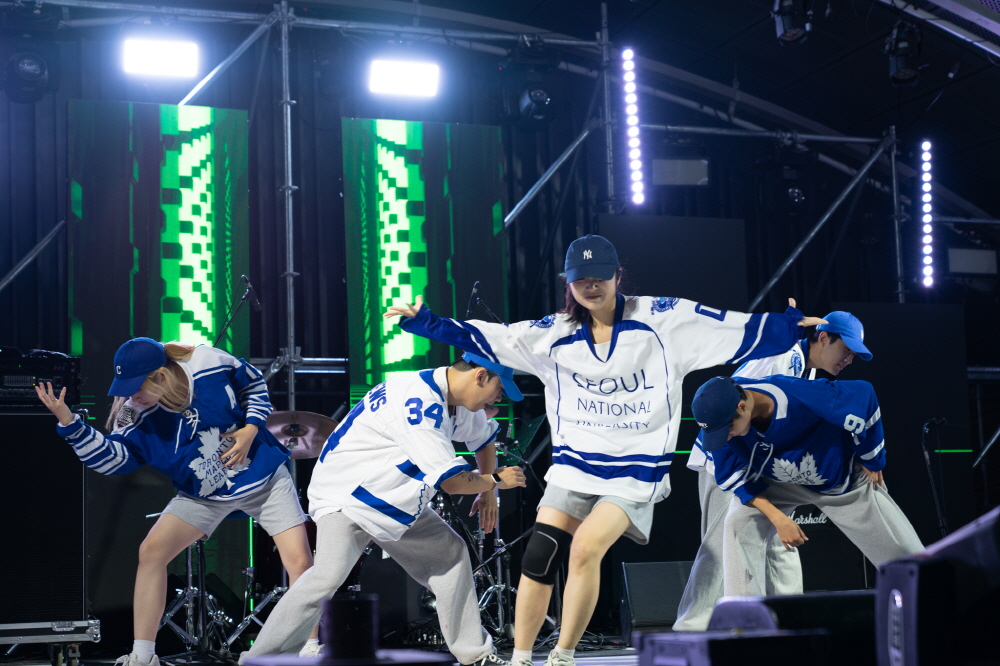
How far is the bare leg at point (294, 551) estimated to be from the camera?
14.2 ft

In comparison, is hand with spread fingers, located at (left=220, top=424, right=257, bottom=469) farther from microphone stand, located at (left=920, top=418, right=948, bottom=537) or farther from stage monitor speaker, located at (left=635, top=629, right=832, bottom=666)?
microphone stand, located at (left=920, top=418, right=948, bottom=537)

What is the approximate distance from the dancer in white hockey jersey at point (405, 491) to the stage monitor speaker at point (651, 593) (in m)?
1.83

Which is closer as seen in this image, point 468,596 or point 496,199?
point 468,596

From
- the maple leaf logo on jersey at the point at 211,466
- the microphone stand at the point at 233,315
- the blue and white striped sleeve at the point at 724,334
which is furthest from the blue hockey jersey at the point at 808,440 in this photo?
the microphone stand at the point at 233,315

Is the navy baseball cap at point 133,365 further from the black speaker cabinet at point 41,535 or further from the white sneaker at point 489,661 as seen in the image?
the white sneaker at point 489,661

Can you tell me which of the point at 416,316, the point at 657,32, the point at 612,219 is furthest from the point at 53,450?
the point at 657,32

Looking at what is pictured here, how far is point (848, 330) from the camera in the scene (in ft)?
14.8

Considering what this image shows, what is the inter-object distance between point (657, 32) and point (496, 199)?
2.20 meters

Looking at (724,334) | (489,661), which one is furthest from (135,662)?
(724,334)

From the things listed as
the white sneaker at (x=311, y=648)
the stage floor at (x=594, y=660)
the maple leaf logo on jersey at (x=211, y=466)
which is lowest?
the stage floor at (x=594, y=660)

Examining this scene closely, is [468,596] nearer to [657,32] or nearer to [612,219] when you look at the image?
[612,219]

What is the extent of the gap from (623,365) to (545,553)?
2.70ft

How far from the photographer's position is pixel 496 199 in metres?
7.62

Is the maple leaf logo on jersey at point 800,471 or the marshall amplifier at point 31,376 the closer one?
the maple leaf logo on jersey at point 800,471
